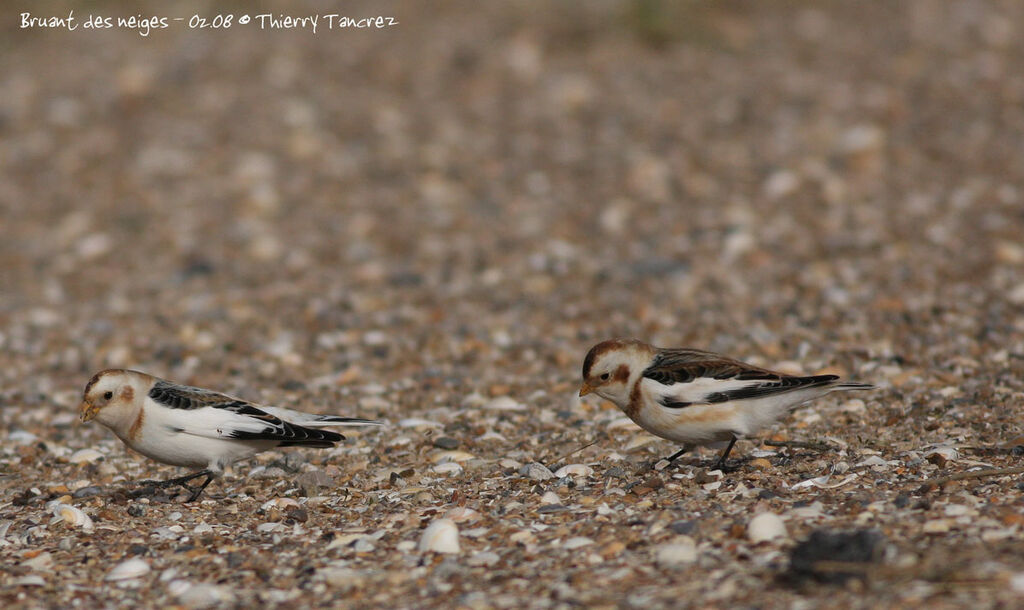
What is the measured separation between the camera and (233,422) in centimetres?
521

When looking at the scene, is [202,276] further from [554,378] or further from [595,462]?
[595,462]

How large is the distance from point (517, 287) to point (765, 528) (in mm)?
4677

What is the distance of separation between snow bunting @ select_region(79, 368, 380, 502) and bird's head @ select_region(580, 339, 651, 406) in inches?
39.7

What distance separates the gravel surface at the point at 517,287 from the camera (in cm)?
417

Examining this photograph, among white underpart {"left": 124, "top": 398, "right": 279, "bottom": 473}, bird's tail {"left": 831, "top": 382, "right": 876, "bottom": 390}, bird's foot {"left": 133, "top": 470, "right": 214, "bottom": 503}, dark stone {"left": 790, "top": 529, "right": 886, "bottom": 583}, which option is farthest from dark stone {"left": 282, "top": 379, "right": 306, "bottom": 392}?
dark stone {"left": 790, "top": 529, "right": 886, "bottom": 583}

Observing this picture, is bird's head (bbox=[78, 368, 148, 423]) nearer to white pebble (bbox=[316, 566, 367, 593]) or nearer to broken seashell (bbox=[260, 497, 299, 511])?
broken seashell (bbox=[260, 497, 299, 511])

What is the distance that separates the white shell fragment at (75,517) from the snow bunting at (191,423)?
1.54 feet

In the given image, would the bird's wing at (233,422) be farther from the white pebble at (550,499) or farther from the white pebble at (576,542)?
the white pebble at (576,542)

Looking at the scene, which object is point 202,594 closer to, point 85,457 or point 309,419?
point 309,419

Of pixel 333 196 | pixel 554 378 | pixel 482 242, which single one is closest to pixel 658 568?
pixel 554 378

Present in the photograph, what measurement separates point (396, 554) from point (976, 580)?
2.00 meters

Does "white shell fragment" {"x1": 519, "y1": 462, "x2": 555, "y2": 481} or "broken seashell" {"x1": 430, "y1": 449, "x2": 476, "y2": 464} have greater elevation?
"broken seashell" {"x1": 430, "y1": 449, "x2": 476, "y2": 464}

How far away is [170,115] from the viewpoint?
11500mm

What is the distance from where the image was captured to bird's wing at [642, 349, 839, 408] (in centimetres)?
496
